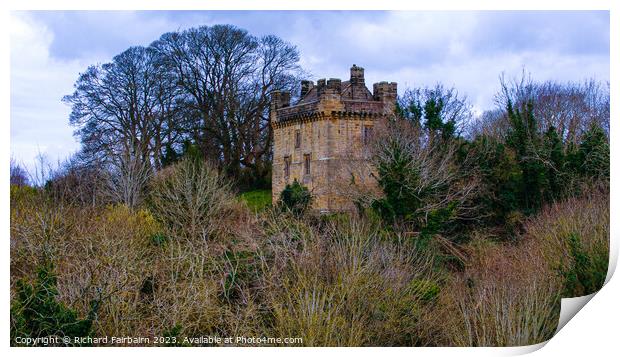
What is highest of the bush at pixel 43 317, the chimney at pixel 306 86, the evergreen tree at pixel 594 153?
the chimney at pixel 306 86

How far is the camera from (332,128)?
32.2 meters

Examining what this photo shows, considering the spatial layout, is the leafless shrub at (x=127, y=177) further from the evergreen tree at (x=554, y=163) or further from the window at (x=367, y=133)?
A: the evergreen tree at (x=554, y=163)

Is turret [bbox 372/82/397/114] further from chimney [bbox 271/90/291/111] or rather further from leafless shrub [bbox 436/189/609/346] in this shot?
leafless shrub [bbox 436/189/609/346]

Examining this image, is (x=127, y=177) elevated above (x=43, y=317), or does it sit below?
above

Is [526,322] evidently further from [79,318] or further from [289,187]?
[289,187]

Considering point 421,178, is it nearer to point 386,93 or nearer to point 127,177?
point 386,93

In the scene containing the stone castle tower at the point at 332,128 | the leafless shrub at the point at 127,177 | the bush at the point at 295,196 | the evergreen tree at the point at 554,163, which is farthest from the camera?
the stone castle tower at the point at 332,128

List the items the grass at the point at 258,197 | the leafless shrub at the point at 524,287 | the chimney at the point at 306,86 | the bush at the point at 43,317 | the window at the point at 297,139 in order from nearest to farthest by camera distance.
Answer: the bush at the point at 43,317 → the leafless shrub at the point at 524,287 → the grass at the point at 258,197 → the window at the point at 297,139 → the chimney at the point at 306,86

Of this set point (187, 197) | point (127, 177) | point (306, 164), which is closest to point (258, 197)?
point (306, 164)

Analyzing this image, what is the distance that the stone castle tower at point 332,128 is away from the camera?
3133cm

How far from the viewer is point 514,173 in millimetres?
25656

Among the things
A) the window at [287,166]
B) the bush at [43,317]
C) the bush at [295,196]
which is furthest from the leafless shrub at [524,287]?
the window at [287,166]

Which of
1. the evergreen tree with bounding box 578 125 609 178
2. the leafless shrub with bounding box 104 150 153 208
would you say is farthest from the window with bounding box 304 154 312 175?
the evergreen tree with bounding box 578 125 609 178
